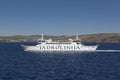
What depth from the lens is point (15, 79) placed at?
72562mm

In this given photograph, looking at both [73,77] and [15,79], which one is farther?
[73,77]

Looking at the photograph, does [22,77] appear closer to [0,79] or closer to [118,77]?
[0,79]

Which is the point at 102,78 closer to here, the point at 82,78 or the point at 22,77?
the point at 82,78

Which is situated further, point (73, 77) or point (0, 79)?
point (73, 77)

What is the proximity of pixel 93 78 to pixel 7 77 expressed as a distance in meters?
22.1

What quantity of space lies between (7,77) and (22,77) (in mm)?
3844

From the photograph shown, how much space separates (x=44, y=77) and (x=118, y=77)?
62.9 ft

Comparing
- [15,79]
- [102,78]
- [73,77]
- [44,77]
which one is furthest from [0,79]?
[102,78]

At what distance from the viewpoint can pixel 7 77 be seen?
75812 millimetres

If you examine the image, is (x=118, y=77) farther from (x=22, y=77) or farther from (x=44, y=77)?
(x=22, y=77)

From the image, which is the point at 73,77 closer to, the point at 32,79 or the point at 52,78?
the point at 52,78

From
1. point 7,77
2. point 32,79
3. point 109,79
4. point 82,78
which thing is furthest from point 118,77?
point 7,77

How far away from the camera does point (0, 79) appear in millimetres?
72062

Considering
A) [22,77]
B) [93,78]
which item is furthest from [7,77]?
[93,78]
